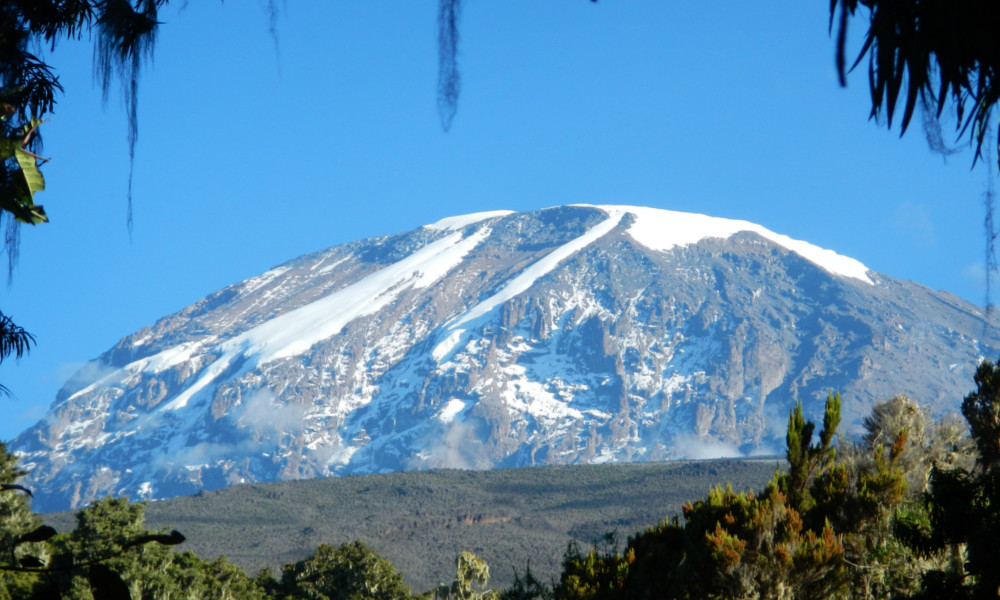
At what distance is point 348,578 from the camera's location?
31547mm

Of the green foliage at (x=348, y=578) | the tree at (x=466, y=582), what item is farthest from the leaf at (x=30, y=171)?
the green foliage at (x=348, y=578)

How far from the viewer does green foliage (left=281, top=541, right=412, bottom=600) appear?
103 ft

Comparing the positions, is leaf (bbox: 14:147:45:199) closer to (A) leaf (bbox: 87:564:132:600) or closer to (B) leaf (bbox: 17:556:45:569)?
(B) leaf (bbox: 17:556:45:569)

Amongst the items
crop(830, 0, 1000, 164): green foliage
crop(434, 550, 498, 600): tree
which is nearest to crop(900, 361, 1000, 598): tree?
crop(830, 0, 1000, 164): green foliage

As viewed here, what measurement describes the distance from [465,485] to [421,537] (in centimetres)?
3115

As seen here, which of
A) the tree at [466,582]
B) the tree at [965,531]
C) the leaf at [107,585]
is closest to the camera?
the leaf at [107,585]

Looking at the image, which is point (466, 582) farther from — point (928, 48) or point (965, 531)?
point (928, 48)

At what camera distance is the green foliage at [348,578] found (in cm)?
3127

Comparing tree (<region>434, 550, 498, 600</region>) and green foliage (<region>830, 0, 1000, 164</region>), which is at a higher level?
green foliage (<region>830, 0, 1000, 164</region>)

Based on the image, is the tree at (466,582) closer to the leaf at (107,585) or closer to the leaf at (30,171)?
the leaf at (30,171)

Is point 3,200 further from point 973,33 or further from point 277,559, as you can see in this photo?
point 277,559

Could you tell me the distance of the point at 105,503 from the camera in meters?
28.7

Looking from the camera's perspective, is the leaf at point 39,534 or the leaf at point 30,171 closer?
the leaf at point 39,534

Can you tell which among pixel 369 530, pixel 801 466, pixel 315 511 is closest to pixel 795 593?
pixel 801 466
